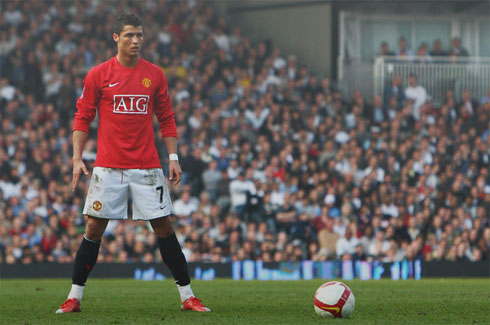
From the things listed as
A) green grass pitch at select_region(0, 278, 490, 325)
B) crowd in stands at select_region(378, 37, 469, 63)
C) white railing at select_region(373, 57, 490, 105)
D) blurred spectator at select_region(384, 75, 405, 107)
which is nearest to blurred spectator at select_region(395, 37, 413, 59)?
crowd in stands at select_region(378, 37, 469, 63)

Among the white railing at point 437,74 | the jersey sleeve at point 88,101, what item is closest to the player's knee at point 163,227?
the jersey sleeve at point 88,101

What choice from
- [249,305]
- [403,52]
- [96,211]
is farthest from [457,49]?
[96,211]

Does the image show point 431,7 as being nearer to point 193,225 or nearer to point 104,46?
point 104,46

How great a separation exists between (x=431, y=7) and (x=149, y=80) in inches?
815

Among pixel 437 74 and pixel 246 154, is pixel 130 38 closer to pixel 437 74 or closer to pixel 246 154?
pixel 246 154

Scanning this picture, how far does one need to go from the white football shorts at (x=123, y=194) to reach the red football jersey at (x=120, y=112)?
8 cm

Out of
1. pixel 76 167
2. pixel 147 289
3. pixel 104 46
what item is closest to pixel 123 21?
pixel 76 167

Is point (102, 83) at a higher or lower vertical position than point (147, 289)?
higher

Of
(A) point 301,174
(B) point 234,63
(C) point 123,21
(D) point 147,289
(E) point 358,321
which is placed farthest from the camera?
(B) point 234,63

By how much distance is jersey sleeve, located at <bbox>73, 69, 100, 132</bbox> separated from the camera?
323 inches

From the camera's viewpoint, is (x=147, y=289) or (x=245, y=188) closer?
(x=147, y=289)

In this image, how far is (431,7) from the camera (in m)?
27.6

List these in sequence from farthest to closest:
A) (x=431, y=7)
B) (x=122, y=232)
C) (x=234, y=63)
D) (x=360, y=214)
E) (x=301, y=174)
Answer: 1. (x=431, y=7)
2. (x=234, y=63)
3. (x=301, y=174)
4. (x=360, y=214)
5. (x=122, y=232)

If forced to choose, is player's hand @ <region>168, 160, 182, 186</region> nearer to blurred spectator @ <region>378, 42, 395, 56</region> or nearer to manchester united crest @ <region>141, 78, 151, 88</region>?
manchester united crest @ <region>141, 78, 151, 88</region>
